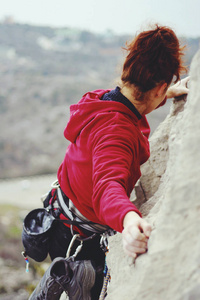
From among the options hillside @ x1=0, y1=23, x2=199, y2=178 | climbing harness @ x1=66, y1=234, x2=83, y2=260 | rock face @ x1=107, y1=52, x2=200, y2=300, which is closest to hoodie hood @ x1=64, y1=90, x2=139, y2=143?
rock face @ x1=107, y1=52, x2=200, y2=300

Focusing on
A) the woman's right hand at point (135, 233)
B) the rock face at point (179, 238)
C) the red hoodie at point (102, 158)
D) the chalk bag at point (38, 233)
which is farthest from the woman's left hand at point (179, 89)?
the woman's right hand at point (135, 233)

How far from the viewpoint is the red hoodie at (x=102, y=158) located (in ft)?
3.56

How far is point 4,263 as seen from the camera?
28.0 feet

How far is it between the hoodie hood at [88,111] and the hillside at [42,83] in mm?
19343

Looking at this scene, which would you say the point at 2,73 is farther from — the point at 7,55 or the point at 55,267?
the point at 55,267

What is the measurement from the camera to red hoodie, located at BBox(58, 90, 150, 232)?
1.08 metres

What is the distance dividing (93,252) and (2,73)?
34.3 m

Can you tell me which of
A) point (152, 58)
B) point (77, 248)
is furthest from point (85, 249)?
point (152, 58)

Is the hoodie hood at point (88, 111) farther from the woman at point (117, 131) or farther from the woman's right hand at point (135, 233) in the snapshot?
the woman's right hand at point (135, 233)

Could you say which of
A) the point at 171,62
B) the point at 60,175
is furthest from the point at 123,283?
the point at 171,62

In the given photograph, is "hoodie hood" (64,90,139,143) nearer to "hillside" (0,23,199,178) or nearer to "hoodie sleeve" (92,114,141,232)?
"hoodie sleeve" (92,114,141,232)

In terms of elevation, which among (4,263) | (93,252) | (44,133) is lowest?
(44,133)

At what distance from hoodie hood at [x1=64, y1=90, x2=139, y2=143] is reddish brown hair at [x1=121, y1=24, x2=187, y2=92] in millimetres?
111

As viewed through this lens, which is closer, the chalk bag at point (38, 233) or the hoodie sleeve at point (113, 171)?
the hoodie sleeve at point (113, 171)
